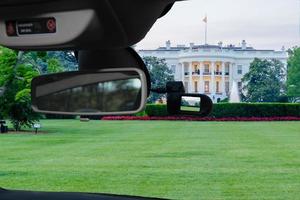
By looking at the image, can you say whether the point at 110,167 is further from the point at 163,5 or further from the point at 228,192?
the point at 163,5

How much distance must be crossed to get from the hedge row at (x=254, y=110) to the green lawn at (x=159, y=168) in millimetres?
24105

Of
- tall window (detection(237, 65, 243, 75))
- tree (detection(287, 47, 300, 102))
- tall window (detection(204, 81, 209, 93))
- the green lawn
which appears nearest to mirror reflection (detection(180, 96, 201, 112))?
the green lawn

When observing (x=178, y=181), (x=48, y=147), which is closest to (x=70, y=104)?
(x=178, y=181)

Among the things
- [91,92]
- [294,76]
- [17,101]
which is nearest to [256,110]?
[294,76]

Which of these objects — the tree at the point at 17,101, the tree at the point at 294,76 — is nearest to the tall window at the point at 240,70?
the tree at the point at 294,76

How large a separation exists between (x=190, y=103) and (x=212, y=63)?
69.3m

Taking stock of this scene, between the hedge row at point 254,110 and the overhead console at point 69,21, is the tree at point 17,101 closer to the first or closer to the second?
the hedge row at point 254,110

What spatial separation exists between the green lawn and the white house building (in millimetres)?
50665

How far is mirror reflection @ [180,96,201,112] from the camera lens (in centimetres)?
198

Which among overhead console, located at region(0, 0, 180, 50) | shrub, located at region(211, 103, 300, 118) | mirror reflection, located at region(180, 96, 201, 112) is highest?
overhead console, located at region(0, 0, 180, 50)

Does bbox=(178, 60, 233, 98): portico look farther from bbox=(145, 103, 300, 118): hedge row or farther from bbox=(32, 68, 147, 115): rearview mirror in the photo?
bbox=(32, 68, 147, 115): rearview mirror

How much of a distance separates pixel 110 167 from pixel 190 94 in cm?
1077

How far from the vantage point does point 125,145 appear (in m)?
18.0

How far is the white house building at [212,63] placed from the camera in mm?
69812
